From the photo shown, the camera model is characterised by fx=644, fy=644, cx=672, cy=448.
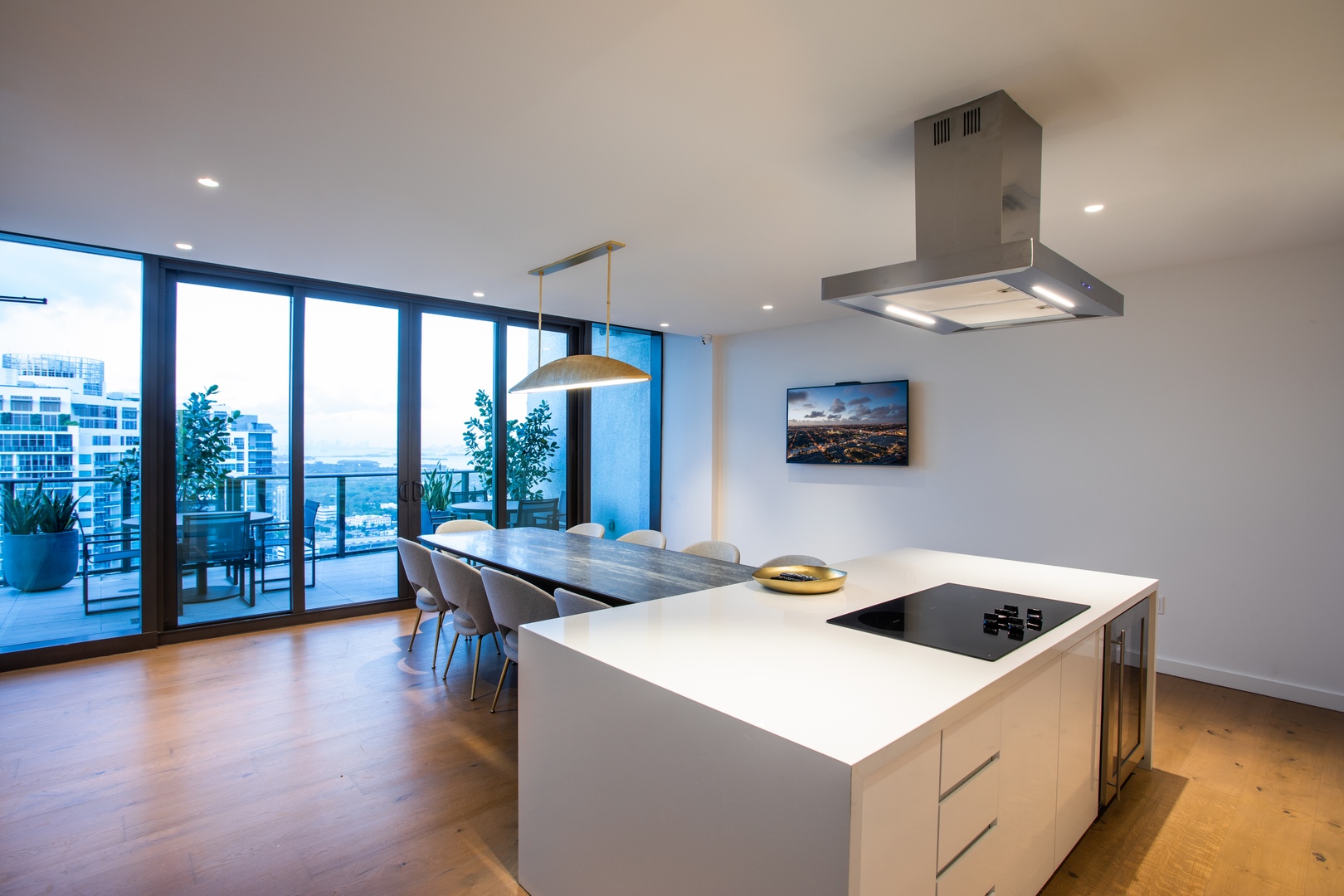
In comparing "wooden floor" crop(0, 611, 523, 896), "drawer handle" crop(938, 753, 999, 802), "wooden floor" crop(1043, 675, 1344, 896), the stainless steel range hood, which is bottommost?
"wooden floor" crop(1043, 675, 1344, 896)

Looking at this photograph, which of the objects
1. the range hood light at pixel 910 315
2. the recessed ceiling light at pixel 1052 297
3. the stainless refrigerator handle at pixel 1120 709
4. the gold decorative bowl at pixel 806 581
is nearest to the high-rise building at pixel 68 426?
the gold decorative bowl at pixel 806 581

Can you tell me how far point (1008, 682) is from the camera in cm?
152

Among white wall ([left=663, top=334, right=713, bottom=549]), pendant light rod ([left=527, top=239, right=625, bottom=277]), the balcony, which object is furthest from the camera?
white wall ([left=663, top=334, right=713, bottom=549])

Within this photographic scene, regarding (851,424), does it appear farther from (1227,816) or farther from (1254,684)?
(1227,816)

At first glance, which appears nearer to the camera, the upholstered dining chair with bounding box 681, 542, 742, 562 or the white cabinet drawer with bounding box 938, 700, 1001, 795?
the white cabinet drawer with bounding box 938, 700, 1001, 795

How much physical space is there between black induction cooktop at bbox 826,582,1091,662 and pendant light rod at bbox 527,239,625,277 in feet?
7.44

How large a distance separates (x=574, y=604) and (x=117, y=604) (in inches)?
140

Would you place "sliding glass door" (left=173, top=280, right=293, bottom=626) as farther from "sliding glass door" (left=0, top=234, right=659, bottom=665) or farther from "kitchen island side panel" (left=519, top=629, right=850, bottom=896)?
"kitchen island side panel" (left=519, top=629, right=850, bottom=896)

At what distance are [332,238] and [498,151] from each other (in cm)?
153

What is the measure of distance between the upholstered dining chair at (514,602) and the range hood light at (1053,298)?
2.01 metres

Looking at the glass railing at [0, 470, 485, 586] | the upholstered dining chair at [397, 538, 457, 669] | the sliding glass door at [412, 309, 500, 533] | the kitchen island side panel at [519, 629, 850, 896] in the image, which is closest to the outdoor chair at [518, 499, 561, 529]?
the sliding glass door at [412, 309, 500, 533]

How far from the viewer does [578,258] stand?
3.68 m

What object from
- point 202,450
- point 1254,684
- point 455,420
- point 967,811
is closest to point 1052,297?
point 967,811

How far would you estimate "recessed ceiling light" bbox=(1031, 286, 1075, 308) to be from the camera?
1.96 meters
